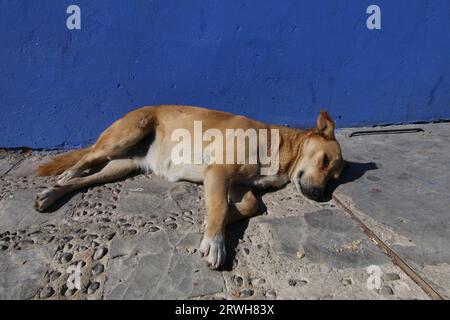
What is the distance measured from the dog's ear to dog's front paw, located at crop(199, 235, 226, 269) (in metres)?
1.72

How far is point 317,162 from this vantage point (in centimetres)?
356

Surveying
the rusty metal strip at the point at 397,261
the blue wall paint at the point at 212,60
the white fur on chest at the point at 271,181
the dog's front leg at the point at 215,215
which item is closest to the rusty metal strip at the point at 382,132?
the blue wall paint at the point at 212,60

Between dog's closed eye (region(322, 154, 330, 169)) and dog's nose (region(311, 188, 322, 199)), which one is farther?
dog's closed eye (region(322, 154, 330, 169))

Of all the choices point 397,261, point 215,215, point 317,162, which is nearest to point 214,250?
point 215,215

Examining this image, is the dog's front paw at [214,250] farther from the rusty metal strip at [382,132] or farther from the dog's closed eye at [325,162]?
the rusty metal strip at [382,132]

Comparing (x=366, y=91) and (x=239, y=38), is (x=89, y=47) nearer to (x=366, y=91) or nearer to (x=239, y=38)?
(x=239, y=38)

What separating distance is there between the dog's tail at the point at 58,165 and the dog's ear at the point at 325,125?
2.56m

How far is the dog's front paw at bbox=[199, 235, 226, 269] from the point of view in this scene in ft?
7.99

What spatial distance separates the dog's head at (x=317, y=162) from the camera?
136 inches

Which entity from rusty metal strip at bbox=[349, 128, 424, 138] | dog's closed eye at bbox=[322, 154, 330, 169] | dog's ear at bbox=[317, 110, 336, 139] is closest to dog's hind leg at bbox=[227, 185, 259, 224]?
dog's closed eye at bbox=[322, 154, 330, 169]

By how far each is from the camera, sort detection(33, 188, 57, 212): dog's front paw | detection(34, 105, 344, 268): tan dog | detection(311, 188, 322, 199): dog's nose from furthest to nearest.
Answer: detection(311, 188, 322, 199): dog's nose → detection(34, 105, 344, 268): tan dog → detection(33, 188, 57, 212): dog's front paw

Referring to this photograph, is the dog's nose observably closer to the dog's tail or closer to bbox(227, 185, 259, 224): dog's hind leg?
bbox(227, 185, 259, 224): dog's hind leg

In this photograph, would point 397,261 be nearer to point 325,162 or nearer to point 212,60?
point 325,162
